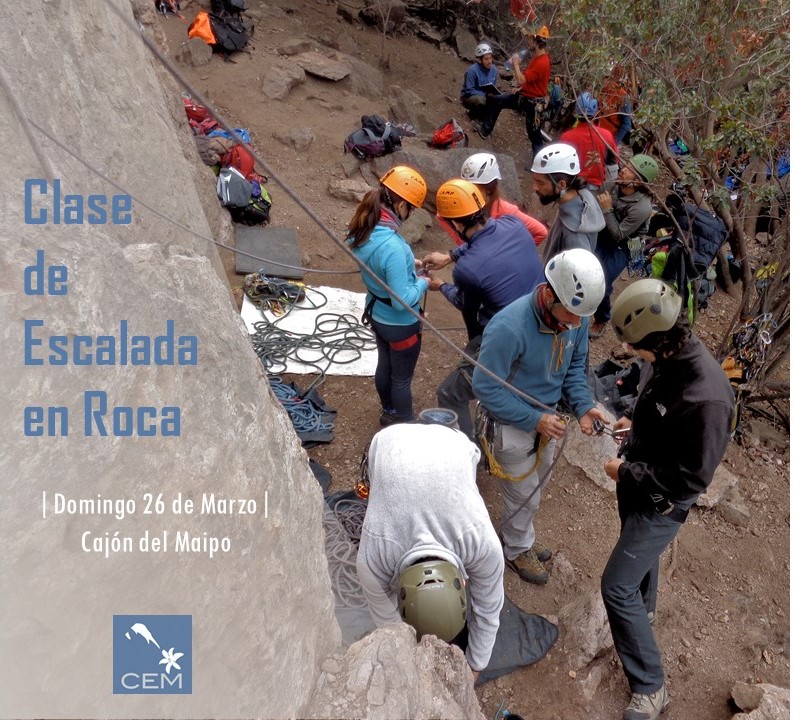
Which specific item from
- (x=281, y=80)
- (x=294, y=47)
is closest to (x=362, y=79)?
(x=294, y=47)

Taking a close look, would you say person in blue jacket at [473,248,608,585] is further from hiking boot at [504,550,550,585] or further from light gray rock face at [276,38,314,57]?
light gray rock face at [276,38,314,57]

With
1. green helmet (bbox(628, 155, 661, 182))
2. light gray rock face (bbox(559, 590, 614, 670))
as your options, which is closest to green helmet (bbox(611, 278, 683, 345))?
light gray rock face (bbox(559, 590, 614, 670))

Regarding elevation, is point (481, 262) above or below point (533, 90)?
above

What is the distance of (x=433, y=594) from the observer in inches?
75.0

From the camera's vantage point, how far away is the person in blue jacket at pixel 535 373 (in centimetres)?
275

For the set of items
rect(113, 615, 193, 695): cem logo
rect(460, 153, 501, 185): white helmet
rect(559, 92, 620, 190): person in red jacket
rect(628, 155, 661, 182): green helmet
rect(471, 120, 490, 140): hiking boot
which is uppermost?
rect(628, 155, 661, 182): green helmet

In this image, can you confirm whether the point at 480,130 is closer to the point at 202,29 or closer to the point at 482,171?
the point at 202,29

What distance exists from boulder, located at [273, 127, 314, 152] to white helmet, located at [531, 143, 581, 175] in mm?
5308

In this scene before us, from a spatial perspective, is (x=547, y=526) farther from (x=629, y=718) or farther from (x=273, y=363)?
(x=273, y=363)

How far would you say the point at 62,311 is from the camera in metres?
1.73

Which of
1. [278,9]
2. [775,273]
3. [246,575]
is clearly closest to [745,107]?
[775,273]

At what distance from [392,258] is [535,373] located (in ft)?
3.52

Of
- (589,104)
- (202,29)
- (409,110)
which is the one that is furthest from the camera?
(409,110)

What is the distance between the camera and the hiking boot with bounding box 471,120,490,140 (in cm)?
1027
